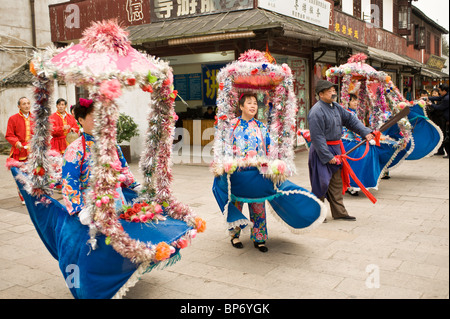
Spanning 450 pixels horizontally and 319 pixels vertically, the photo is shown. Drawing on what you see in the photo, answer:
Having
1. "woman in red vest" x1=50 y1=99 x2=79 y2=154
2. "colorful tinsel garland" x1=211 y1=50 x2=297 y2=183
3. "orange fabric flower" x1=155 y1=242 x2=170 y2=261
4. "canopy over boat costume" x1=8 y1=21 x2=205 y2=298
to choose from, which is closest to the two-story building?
"woman in red vest" x1=50 y1=99 x2=79 y2=154

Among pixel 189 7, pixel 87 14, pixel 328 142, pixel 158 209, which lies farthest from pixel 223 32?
pixel 158 209

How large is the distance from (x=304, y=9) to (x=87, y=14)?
6.04 metres

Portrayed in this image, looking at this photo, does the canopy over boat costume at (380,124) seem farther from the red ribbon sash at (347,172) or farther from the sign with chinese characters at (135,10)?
the sign with chinese characters at (135,10)

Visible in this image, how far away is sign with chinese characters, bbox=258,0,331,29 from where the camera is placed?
30.8ft

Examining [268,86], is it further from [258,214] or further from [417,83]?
[417,83]

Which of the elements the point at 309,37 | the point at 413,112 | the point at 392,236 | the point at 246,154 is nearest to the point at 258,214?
the point at 246,154

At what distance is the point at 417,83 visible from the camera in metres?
24.0

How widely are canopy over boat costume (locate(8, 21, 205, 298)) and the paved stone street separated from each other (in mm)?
533

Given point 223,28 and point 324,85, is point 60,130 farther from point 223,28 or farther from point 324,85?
point 324,85

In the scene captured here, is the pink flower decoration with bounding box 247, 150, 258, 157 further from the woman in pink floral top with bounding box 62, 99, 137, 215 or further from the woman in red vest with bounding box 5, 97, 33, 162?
the woman in red vest with bounding box 5, 97, 33, 162

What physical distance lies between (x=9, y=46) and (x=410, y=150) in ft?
39.5

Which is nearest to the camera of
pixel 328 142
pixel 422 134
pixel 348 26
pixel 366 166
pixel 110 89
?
pixel 110 89

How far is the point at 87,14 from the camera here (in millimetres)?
12031

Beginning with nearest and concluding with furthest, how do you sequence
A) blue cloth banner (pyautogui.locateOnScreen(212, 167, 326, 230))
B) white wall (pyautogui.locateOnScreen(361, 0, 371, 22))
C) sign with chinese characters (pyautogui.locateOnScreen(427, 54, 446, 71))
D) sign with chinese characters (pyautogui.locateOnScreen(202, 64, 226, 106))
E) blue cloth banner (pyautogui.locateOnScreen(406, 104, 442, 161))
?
blue cloth banner (pyautogui.locateOnScreen(212, 167, 326, 230))
blue cloth banner (pyautogui.locateOnScreen(406, 104, 442, 161))
sign with chinese characters (pyautogui.locateOnScreen(202, 64, 226, 106))
white wall (pyautogui.locateOnScreen(361, 0, 371, 22))
sign with chinese characters (pyautogui.locateOnScreen(427, 54, 446, 71))
